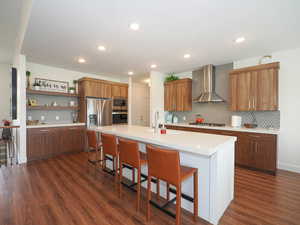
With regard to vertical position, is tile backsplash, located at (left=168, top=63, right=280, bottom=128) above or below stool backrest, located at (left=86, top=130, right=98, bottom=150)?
above

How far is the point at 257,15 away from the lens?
2.05m

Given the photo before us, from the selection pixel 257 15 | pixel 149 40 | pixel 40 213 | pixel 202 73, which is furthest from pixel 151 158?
pixel 202 73

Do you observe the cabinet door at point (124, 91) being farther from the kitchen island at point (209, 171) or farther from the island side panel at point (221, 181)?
the island side panel at point (221, 181)

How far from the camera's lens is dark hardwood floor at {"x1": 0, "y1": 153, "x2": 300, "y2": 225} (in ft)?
5.82

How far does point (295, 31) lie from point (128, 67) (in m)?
3.76

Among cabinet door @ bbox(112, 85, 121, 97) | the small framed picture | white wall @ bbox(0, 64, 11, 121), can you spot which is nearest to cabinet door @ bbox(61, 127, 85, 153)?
the small framed picture

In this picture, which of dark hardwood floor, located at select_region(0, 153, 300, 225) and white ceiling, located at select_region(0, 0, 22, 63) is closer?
dark hardwood floor, located at select_region(0, 153, 300, 225)

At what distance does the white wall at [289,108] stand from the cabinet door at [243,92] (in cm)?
66

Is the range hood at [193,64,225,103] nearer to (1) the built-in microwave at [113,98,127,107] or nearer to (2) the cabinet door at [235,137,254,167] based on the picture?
(2) the cabinet door at [235,137,254,167]

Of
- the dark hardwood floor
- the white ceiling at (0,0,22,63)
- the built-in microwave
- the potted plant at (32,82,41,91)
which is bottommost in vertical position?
the dark hardwood floor

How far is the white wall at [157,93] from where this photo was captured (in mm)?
5047

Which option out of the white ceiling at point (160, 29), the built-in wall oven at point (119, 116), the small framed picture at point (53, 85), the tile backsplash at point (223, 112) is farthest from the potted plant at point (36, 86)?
the tile backsplash at point (223, 112)

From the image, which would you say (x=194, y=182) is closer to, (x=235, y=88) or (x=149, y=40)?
(x=149, y=40)

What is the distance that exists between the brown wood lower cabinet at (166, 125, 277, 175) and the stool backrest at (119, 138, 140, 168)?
269 centimetres
